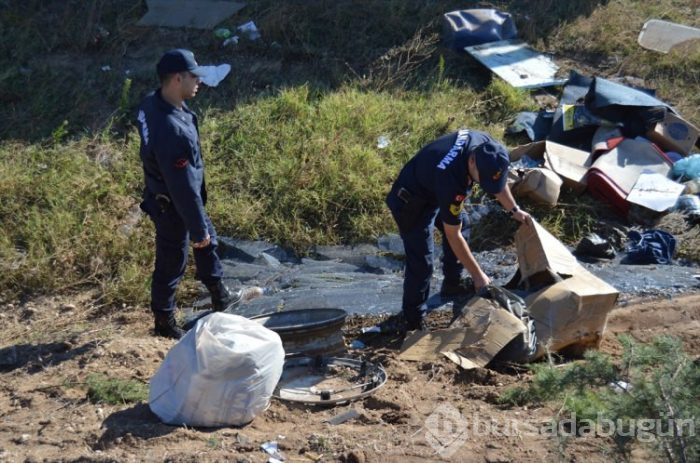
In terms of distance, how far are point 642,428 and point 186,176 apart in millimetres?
2927

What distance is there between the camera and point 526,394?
479 centimetres

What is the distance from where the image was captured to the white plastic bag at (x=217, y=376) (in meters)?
4.44

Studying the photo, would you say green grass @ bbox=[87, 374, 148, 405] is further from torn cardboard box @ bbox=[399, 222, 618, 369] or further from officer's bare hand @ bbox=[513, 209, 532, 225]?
officer's bare hand @ bbox=[513, 209, 532, 225]

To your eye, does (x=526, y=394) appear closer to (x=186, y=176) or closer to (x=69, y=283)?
Result: (x=186, y=176)

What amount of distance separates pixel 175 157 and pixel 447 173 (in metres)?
1.58

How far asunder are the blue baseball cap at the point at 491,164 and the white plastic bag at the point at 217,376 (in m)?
1.51

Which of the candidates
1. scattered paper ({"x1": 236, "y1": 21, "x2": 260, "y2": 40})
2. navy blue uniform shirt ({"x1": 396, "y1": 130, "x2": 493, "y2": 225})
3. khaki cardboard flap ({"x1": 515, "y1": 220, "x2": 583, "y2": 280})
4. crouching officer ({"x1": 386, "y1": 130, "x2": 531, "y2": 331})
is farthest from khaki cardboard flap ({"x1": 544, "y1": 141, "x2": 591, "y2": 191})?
scattered paper ({"x1": 236, "y1": 21, "x2": 260, "y2": 40})

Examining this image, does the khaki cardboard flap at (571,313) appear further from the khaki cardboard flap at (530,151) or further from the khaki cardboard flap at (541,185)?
the khaki cardboard flap at (530,151)

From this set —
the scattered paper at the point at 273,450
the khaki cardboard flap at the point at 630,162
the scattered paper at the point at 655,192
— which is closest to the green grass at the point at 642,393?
the scattered paper at the point at 273,450

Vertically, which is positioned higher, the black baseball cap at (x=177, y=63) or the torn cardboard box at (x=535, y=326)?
the black baseball cap at (x=177, y=63)

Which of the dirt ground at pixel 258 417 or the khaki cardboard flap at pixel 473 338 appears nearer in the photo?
the dirt ground at pixel 258 417

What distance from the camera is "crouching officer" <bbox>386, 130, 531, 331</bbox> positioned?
5.12m

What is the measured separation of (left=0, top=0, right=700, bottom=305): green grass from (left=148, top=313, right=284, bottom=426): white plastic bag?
7.43 feet

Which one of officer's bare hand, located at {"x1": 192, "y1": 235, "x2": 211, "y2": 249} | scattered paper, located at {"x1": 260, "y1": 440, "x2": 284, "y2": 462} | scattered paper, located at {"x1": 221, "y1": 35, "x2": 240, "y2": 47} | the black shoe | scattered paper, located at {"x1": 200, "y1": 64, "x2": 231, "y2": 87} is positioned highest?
scattered paper, located at {"x1": 221, "y1": 35, "x2": 240, "y2": 47}
